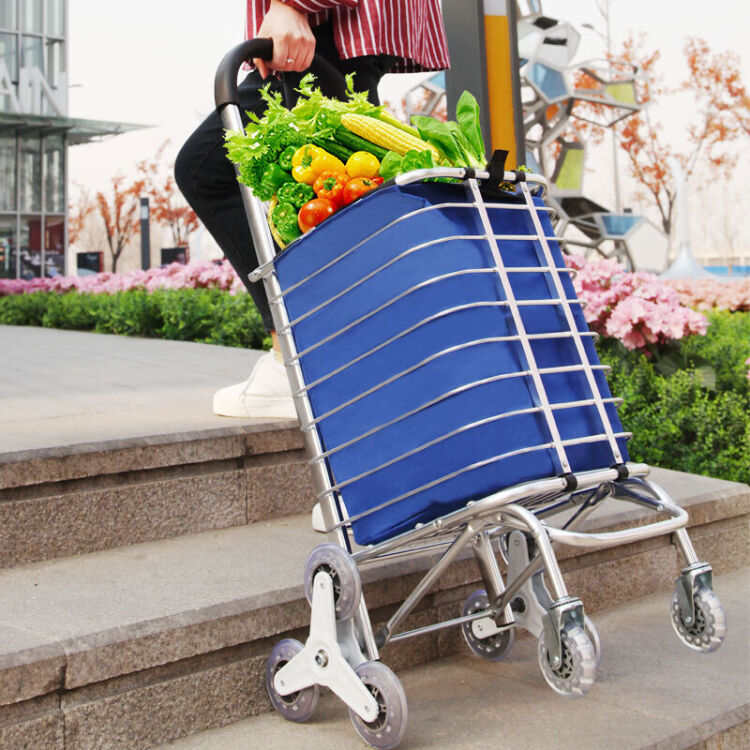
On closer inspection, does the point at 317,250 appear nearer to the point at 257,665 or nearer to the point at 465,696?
the point at 257,665

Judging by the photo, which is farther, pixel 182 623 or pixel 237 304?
pixel 237 304

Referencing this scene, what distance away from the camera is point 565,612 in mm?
1487

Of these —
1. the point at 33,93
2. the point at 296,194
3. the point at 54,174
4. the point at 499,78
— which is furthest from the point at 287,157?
the point at 54,174

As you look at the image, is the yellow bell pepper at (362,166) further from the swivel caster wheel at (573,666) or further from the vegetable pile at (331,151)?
the swivel caster wheel at (573,666)

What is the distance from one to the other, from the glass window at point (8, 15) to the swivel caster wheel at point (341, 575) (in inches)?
936

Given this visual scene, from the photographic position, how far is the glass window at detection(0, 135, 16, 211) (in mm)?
21875

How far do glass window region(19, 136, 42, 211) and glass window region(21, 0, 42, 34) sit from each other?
9.20 ft

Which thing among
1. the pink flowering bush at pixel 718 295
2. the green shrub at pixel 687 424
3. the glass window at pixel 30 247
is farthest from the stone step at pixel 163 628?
the glass window at pixel 30 247

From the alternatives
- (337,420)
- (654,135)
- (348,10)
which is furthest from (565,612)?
(654,135)

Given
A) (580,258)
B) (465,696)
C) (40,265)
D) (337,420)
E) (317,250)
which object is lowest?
(465,696)

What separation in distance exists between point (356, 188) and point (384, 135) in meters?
0.11

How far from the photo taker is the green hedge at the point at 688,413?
4020 mm

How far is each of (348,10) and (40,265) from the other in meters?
22.0

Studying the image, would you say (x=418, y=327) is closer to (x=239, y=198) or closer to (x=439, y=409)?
(x=439, y=409)
